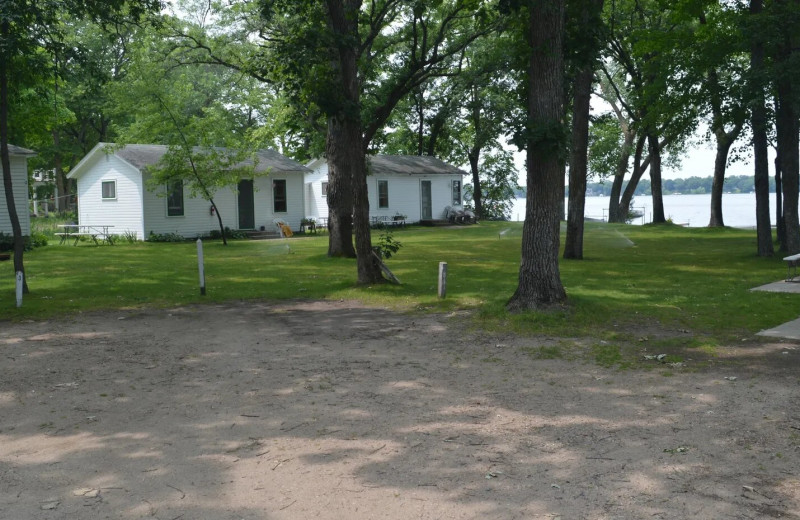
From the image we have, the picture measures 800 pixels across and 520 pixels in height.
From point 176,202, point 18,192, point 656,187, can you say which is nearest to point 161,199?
point 176,202

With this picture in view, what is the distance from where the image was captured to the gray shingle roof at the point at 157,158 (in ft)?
99.3

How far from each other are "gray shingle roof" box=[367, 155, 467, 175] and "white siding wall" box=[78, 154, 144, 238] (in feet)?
39.4

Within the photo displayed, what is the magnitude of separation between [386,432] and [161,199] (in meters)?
26.6

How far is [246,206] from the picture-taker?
33906mm

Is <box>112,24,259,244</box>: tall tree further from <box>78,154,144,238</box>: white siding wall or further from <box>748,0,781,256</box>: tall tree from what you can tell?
<box>748,0,781,256</box>: tall tree

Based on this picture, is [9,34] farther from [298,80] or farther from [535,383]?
[535,383]

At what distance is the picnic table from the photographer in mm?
28672

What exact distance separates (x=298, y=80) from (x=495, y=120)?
28.5m

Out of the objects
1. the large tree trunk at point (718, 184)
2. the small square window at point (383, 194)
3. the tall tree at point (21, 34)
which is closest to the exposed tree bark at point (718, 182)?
the large tree trunk at point (718, 184)

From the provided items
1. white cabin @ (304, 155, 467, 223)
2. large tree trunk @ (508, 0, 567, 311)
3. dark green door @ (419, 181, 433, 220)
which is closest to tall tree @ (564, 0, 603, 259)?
large tree trunk @ (508, 0, 567, 311)

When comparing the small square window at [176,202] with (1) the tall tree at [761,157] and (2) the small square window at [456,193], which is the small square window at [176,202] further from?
(1) the tall tree at [761,157]

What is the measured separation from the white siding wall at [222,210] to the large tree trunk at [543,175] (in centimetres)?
1993

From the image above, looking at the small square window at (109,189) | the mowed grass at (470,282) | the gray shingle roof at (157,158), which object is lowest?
the mowed grass at (470,282)

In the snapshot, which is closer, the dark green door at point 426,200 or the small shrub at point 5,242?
the small shrub at point 5,242
